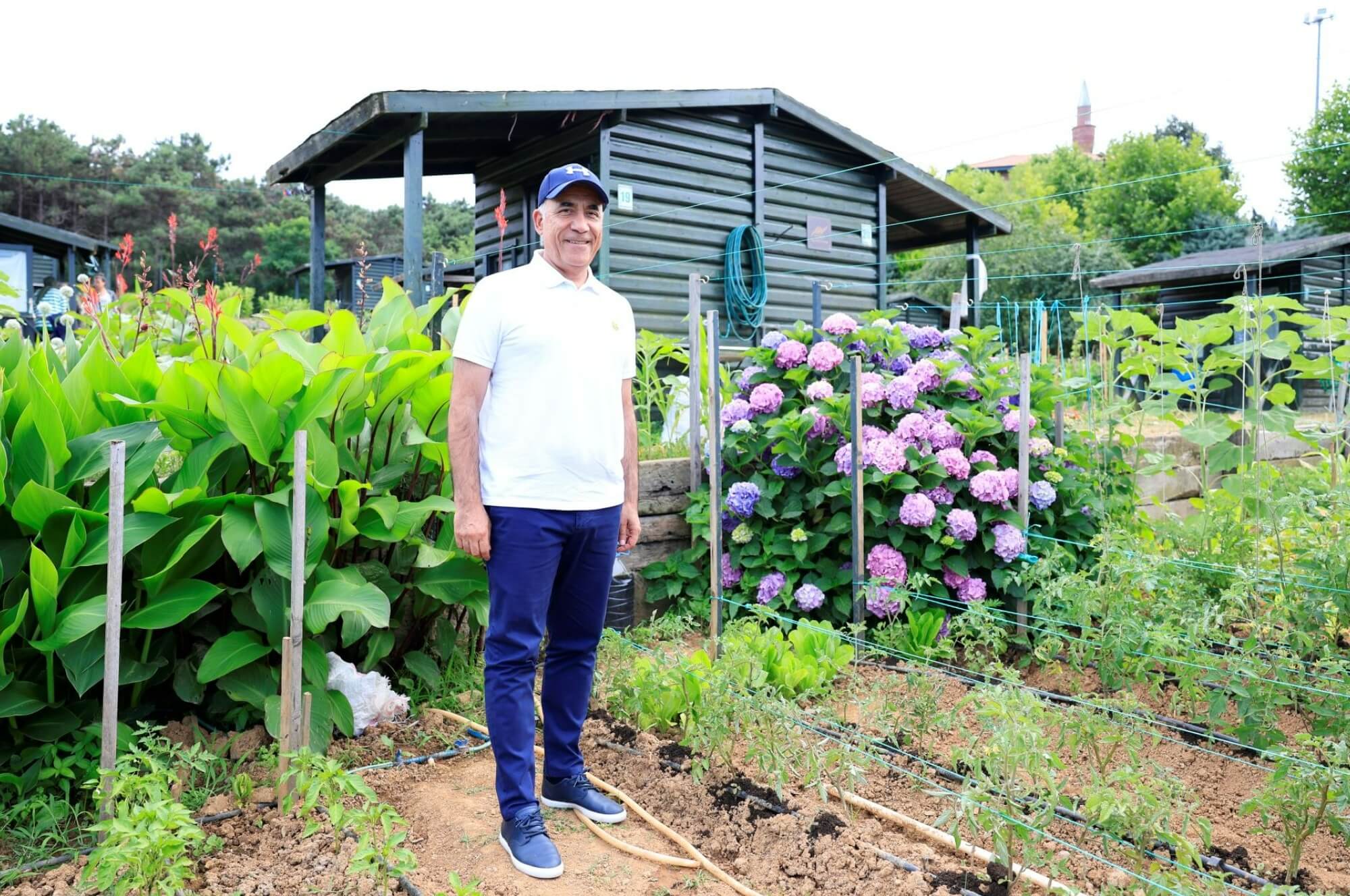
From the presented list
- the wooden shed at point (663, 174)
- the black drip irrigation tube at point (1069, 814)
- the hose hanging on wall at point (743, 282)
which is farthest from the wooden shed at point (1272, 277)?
the black drip irrigation tube at point (1069, 814)

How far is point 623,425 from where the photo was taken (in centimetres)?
251

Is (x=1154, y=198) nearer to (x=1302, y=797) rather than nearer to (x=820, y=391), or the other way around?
(x=820, y=391)

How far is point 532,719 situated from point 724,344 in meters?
7.17

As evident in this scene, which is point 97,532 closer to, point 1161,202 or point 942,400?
point 942,400

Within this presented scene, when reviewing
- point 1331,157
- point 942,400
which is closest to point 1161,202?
point 1331,157

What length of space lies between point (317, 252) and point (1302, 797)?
8.85 metres

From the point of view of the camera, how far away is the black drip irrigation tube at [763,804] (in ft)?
7.03

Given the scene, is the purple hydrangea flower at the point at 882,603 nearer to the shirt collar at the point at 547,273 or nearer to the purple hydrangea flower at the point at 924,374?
the purple hydrangea flower at the point at 924,374

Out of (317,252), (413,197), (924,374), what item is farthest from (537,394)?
(317,252)

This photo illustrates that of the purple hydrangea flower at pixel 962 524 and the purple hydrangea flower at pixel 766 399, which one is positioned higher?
the purple hydrangea flower at pixel 766 399

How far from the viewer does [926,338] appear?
4523 mm

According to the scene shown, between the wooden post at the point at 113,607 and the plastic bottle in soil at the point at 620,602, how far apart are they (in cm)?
209

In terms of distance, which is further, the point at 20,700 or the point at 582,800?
the point at 582,800

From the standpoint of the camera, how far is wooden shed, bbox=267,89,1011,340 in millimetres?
7414
